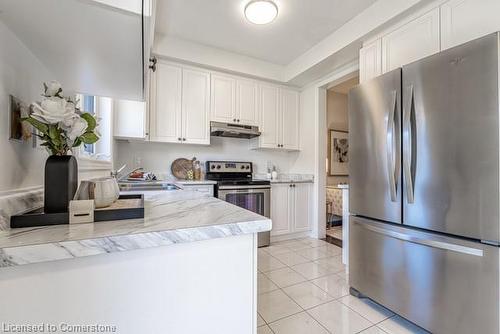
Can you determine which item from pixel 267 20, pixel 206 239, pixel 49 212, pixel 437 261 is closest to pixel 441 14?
pixel 267 20

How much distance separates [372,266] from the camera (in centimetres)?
177

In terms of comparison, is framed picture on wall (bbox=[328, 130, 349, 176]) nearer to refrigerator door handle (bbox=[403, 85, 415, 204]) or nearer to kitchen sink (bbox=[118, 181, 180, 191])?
refrigerator door handle (bbox=[403, 85, 415, 204])

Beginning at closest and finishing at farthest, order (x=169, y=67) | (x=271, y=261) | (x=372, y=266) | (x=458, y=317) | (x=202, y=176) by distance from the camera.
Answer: (x=458, y=317), (x=372, y=266), (x=271, y=261), (x=169, y=67), (x=202, y=176)

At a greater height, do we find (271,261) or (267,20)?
(267,20)

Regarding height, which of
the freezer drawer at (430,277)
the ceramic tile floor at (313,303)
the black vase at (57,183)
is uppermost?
the black vase at (57,183)

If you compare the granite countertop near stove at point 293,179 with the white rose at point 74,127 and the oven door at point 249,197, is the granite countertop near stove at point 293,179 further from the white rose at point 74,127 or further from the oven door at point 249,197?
the white rose at point 74,127

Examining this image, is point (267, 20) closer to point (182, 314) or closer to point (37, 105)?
point (37, 105)

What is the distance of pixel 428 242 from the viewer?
4.61 feet

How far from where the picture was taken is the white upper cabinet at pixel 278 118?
3572 millimetres

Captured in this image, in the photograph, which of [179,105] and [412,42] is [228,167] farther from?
[412,42]

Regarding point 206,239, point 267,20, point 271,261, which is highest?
point 267,20

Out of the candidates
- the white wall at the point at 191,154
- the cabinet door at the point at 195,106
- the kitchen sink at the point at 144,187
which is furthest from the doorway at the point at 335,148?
the kitchen sink at the point at 144,187

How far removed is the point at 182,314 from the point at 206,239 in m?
0.23

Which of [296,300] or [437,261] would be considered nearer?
[437,261]
